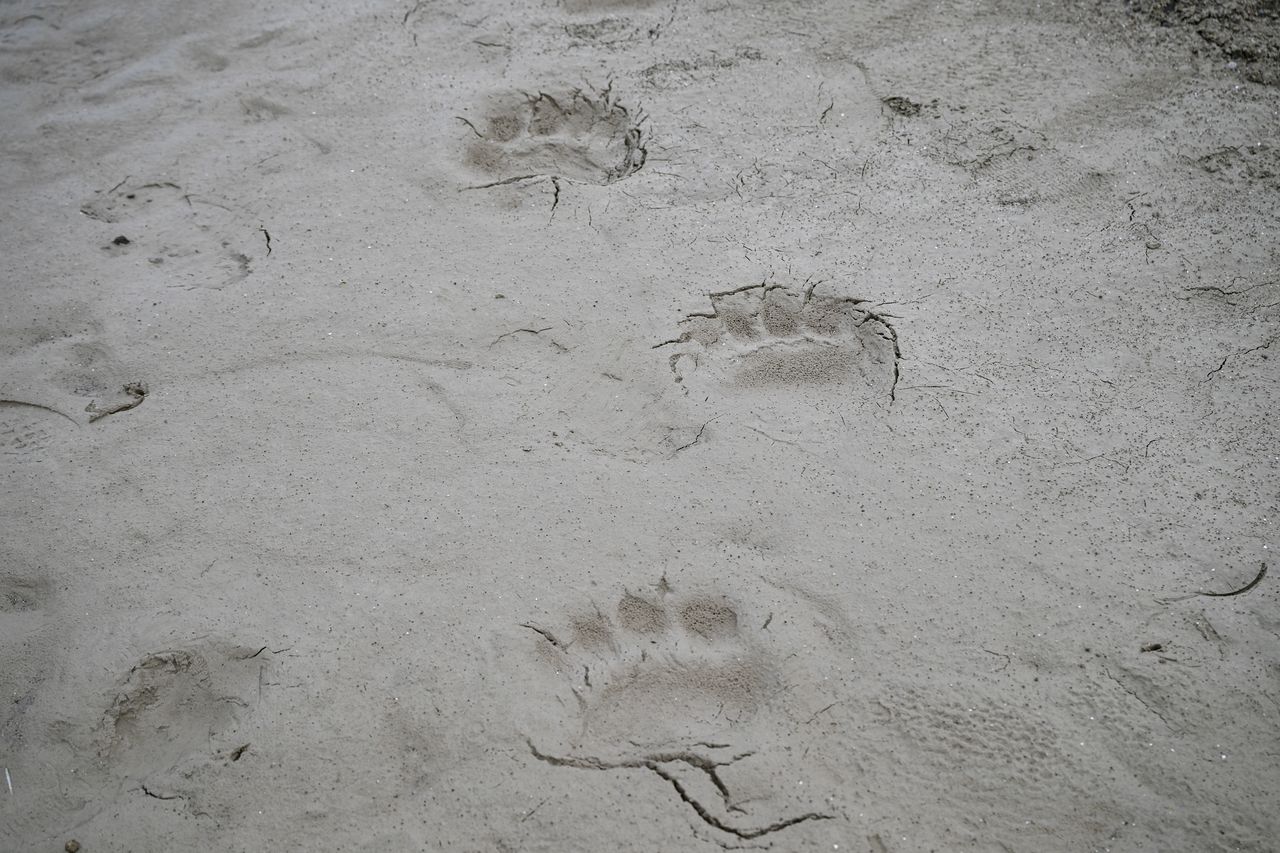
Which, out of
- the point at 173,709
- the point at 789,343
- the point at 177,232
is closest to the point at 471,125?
the point at 177,232

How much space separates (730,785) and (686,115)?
1744mm

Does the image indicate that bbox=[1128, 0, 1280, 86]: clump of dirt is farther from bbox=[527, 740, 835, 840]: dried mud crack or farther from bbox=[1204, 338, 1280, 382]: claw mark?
bbox=[527, 740, 835, 840]: dried mud crack

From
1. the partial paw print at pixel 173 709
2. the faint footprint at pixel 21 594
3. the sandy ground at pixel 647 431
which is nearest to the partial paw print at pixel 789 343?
the sandy ground at pixel 647 431

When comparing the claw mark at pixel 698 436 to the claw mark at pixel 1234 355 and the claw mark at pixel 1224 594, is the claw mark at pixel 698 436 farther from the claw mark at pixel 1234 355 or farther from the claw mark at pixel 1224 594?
the claw mark at pixel 1234 355

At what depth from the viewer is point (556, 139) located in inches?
95.1

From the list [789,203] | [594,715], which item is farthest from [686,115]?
[594,715]

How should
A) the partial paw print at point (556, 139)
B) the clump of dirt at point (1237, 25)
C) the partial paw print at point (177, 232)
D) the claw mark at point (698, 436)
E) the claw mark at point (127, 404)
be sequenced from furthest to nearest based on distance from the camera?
1. the clump of dirt at point (1237, 25)
2. the partial paw print at point (556, 139)
3. the partial paw print at point (177, 232)
4. the claw mark at point (127, 404)
5. the claw mark at point (698, 436)

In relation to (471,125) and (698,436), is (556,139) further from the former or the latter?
(698,436)

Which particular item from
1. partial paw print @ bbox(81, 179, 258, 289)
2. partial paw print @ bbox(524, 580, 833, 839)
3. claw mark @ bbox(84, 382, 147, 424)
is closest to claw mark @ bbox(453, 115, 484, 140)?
partial paw print @ bbox(81, 179, 258, 289)

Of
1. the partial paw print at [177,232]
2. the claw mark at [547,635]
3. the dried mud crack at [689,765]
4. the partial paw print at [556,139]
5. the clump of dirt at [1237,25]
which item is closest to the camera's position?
the dried mud crack at [689,765]

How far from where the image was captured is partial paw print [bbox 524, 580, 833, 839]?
1408mm

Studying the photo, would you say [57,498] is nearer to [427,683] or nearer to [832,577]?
[427,683]

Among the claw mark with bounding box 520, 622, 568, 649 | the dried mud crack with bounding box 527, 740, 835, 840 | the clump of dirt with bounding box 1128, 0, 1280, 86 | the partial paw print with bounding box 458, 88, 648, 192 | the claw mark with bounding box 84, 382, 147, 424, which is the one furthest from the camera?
Answer: the clump of dirt with bounding box 1128, 0, 1280, 86

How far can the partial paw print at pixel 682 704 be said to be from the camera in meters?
1.41
